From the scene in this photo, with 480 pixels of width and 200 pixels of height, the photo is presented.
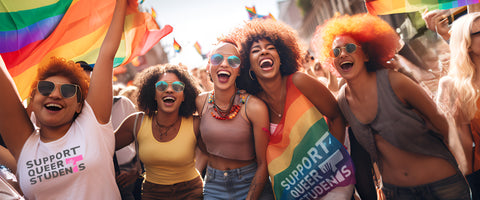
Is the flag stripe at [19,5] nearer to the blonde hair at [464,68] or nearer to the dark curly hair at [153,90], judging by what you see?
the dark curly hair at [153,90]

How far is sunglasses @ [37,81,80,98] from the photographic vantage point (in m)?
2.12

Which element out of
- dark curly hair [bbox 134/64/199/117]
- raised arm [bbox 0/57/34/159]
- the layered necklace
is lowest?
the layered necklace

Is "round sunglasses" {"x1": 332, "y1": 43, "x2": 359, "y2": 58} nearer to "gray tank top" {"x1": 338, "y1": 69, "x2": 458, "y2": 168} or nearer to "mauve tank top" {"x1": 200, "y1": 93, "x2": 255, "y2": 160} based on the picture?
"gray tank top" {"x1": 338, "y1": 69, "x2": 458, "y2": 168}

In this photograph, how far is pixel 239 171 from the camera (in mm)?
2670

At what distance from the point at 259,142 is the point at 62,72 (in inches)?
66.6

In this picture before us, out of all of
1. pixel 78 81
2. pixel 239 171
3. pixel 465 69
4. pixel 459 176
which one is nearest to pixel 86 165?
pixel 78 81

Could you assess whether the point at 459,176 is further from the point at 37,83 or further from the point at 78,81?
the point at 37,83

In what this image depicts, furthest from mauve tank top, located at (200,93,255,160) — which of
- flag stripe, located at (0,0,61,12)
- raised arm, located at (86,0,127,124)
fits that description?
flag stripe, located at (0,0,61,12)

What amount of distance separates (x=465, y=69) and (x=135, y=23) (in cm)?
311

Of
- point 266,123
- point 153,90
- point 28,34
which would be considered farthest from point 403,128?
point 28,34

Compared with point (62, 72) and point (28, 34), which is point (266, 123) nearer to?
point (62, 72)

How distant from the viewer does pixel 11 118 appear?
2.08m

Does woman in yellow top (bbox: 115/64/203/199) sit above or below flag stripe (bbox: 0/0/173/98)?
below

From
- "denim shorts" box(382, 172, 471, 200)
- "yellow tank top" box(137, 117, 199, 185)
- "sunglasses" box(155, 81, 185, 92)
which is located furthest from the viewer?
"sunglasses" box(155, 81, 185, 92)
